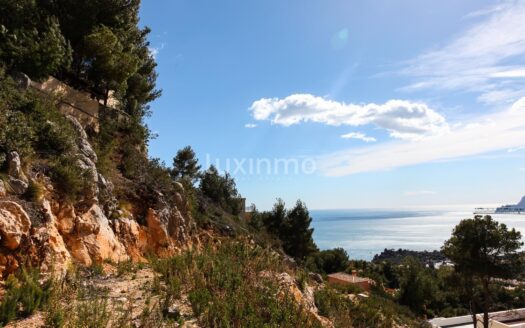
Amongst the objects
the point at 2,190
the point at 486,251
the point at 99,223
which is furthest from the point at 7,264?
the point at 486,251

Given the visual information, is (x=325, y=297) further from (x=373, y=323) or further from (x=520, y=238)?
(x=520, y=238)

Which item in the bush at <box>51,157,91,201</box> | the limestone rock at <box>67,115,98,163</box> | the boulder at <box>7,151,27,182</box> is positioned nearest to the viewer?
the boulder at <box>7,151,27,182</box>

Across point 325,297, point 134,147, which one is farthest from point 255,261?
point 134,147

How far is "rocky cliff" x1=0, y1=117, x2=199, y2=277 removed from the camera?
4941 millimetres

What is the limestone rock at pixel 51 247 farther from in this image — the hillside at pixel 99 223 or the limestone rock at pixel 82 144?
the limestone rock at pixel 82 144

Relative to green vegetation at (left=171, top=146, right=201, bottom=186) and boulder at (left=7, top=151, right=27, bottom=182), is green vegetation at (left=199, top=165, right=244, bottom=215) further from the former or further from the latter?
boulder at (left=7, top=151, right=27, bottom=182)

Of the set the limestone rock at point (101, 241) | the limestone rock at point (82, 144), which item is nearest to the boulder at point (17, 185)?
the limestone rock at point (101, 241)

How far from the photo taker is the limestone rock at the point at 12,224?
4688mm

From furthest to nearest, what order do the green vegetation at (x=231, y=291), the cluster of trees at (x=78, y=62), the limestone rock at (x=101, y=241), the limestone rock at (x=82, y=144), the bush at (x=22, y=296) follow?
1. the limestone rock at (x=82, y=144)
2. the cluster of trees at (x=78, y=62)
3. the limestone rock at (x=101, y=241)
4. the green vegetation at (x=231, y=291)
5. the bush at (x=22, y=296)

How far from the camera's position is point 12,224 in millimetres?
4820

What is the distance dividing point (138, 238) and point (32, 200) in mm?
4496

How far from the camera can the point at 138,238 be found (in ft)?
32.4

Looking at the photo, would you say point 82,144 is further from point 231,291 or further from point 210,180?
point 210,180

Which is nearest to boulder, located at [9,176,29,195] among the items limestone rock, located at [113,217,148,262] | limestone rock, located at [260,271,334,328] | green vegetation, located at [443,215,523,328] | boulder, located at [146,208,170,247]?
limestone rock, located at [113,217,148,262]
